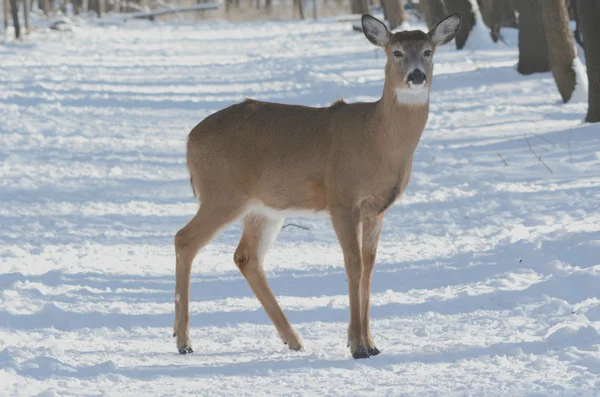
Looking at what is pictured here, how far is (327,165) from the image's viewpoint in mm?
7059

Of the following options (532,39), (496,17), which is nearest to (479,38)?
(496,17)

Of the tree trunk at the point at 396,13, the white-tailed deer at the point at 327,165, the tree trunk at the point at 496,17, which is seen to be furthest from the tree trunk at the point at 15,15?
the white-tailed deer at the point at 327,165

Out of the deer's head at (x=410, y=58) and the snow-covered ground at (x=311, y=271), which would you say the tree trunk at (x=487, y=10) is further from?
the deer's head at (x=410, y=58)

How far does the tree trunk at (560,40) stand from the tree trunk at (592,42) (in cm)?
184

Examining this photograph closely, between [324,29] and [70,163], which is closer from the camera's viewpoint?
[70,163]

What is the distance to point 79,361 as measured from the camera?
6.40 meters

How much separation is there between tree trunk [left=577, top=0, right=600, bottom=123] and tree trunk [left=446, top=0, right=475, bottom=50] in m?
10.9

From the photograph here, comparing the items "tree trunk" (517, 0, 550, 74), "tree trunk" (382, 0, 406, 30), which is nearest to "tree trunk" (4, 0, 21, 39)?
"tree trunk" (382, 0, 406, 30)

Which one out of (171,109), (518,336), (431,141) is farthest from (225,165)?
(171,109)

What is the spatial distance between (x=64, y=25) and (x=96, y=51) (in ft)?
27.3

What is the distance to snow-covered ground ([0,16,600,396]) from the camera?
6.25m

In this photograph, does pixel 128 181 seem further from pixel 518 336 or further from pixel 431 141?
pixel 518 336

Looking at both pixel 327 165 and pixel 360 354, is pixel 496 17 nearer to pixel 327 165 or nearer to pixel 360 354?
pixel 327 165

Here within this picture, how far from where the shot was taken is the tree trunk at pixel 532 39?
20125 mm
